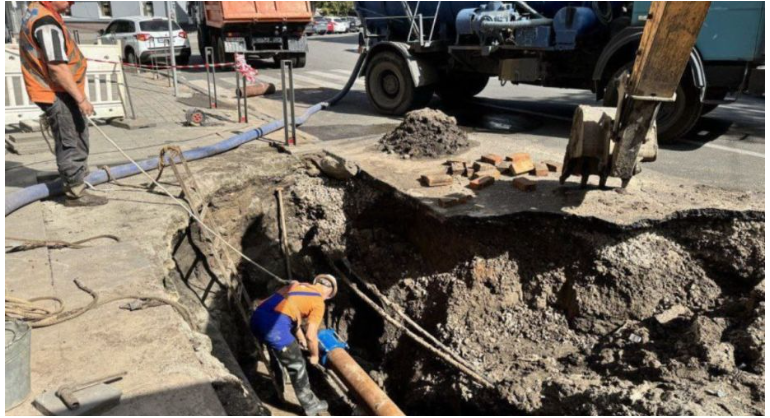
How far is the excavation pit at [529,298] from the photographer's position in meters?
4.10

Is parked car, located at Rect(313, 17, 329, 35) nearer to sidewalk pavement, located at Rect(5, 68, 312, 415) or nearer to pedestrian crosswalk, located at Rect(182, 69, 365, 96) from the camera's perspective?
pedestrian crosswalk, located at Rect(182, 69, 365, 96)

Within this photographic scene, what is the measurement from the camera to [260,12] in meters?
17.0

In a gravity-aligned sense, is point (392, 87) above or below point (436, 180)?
above

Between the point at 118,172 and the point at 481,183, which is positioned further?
the point at 118,172

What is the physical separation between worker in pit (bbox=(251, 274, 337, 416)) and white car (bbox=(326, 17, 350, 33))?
31980 millimetres

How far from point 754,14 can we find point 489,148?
11.5 feet

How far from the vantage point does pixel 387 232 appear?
21.5 feet

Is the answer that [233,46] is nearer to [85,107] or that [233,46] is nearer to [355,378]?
[85,107]

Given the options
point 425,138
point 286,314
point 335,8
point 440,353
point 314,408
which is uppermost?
point 335,8

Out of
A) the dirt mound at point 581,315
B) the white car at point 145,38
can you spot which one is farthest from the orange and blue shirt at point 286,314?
the white car at point 145,38

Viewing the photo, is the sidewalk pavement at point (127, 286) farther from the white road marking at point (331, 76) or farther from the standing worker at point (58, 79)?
the white road marking at point (331, 76)

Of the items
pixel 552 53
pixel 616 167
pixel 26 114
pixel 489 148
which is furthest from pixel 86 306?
pixel 552 53

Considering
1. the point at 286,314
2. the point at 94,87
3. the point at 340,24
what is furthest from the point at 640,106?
the point at 340,24

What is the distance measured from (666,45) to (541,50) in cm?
481
